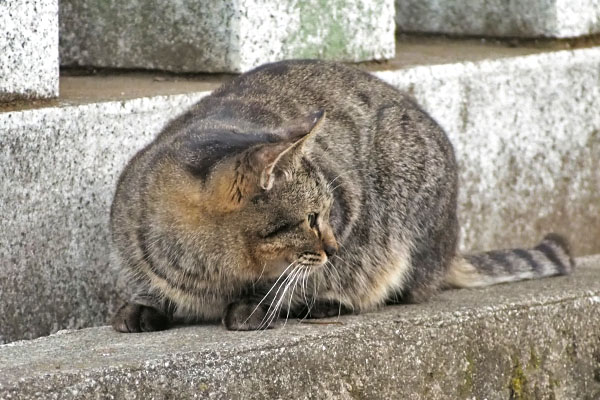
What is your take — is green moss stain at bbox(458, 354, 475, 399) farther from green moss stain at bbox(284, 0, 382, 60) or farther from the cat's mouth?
green moss stain at bbox(284, 0, 382, 60)

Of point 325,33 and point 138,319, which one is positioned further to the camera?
point 325,33

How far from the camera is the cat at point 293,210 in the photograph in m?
3.72

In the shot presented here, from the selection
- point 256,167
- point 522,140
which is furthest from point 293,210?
point 522,140

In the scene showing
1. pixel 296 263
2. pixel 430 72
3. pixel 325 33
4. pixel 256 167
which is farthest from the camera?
pixel 430 72

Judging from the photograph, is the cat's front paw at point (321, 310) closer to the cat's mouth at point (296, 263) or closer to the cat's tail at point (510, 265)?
the cat's mouth at point (296, 263)

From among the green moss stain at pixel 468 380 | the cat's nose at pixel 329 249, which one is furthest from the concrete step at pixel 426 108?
the green moss stain at pixel 468 380

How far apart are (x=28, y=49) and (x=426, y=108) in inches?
74.2

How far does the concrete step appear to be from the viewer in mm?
4168

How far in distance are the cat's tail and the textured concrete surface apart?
23 centimetres

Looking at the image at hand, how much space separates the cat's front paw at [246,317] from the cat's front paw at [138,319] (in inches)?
9.4

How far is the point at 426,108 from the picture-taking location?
5297 mm

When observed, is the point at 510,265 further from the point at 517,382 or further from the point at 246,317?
the point at 246,317

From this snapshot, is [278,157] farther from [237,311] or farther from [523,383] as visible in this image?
[523,383]

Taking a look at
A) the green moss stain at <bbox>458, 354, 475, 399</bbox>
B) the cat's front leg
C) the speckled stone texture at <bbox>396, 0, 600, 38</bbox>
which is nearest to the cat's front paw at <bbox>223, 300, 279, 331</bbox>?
the cat's front leg
